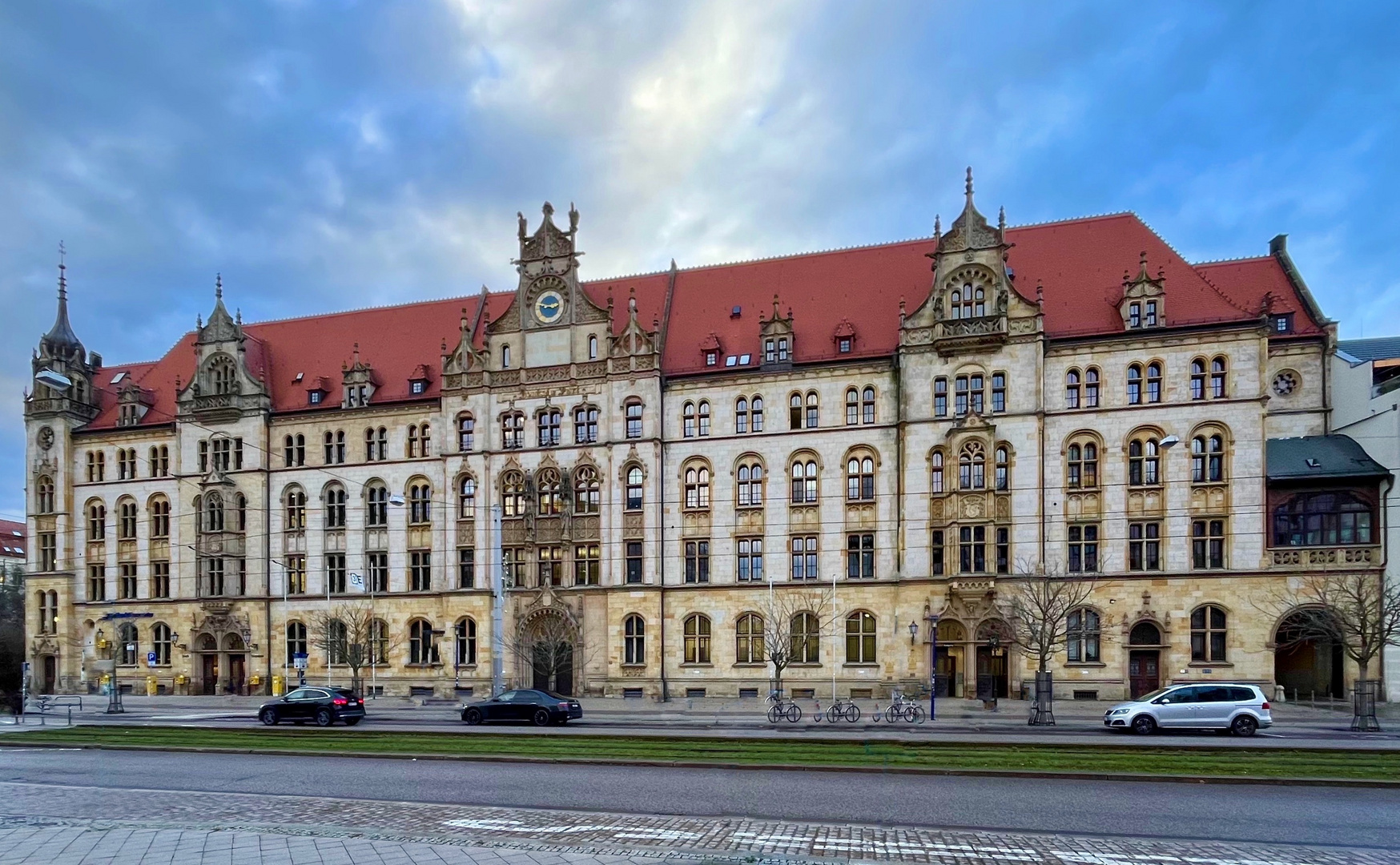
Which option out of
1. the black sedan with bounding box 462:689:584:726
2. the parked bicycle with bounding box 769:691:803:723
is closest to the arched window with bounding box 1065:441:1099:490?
the parked bicycle with bounding box 769:691:803:723

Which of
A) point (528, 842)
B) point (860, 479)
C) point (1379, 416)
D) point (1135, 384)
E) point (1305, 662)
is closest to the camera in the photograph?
point (528, 842)

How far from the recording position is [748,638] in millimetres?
42656

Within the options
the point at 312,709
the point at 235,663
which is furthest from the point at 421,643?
the point at 312,709

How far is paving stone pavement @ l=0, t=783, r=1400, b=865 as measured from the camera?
11.3m

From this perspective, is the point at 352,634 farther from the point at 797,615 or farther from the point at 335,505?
the point at 797,615

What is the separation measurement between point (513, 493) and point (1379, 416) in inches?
1636

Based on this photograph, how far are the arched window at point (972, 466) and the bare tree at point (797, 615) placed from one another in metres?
8.54

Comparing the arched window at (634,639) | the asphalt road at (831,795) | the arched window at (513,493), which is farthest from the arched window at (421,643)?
the asphalt road at (831,795)

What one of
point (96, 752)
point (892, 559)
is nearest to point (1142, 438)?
point (892, 559)

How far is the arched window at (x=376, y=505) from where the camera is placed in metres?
48.6

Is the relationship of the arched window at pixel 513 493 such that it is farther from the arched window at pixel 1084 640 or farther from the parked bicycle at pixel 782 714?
the arched window at pixel 1084 640

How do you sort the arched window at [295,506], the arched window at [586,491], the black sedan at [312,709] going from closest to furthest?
the black sedan at [312,709] → the arched window at [586,491] → the arched window at [295,506]

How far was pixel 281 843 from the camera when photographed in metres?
12.0

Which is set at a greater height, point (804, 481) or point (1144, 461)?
point (1144, 461)
